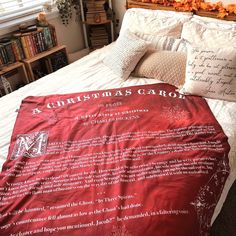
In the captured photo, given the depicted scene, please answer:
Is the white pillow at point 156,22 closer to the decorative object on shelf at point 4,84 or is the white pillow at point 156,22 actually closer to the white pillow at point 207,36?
the white pillow at point 207,36

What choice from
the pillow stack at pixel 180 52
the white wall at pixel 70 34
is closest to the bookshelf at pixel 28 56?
the white wall at pixel 70 34

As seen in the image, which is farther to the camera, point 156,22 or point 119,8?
point 119,8

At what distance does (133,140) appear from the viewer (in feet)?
4.56

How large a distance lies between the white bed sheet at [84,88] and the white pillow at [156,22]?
0.36m

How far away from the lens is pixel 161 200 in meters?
1.07

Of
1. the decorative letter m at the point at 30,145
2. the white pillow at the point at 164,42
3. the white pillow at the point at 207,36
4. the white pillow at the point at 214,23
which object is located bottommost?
the decorative letter m at the point at 30,145

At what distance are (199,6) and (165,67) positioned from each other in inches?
27.5

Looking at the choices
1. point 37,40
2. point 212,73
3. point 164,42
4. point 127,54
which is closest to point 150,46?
point 164,42

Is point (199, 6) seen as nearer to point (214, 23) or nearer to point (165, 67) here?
point (214, 23)

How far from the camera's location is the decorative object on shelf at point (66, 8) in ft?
8.65

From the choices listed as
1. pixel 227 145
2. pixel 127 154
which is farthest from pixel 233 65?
pixel 127 154

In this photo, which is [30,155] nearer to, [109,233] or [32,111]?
[32,111]

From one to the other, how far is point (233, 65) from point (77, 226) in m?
1.31

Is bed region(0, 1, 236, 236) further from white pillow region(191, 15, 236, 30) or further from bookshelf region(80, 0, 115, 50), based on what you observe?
bookshelf region(80, 0, 115, 50)
